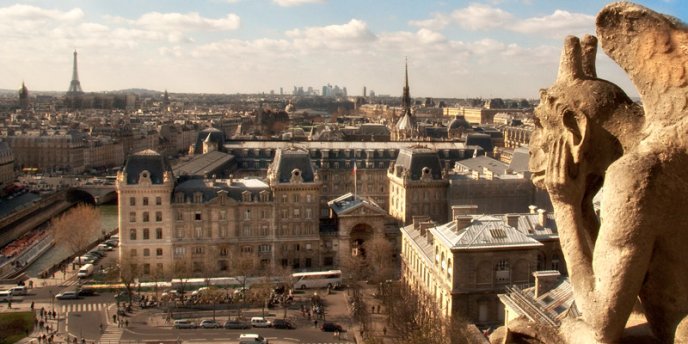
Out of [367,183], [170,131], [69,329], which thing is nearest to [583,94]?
[69,329]

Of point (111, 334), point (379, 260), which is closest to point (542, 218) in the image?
point (379, 260)

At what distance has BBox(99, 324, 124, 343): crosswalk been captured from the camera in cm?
4322

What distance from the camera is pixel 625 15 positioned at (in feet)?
18.9

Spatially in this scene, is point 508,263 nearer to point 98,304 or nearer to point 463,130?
point 98,304

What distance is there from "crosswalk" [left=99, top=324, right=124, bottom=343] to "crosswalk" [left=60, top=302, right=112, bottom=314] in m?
A: 4.25

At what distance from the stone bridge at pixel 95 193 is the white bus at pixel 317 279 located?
57.7 metres

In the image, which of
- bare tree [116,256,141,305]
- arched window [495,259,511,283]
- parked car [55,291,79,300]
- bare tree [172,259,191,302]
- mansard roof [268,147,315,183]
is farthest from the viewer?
mansard roof [268,147,315,183]

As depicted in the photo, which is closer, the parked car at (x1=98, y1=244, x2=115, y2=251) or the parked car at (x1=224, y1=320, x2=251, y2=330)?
the parked car at (x1=224, y1=320, x2=251, y2=330)

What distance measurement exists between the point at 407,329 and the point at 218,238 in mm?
25147

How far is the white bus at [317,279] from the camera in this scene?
5494 cm

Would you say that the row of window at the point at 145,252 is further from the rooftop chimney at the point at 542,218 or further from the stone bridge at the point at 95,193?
the stone bridge at the point at 95,193

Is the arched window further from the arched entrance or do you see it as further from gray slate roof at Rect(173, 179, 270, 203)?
gray slate roof at Rect(173, 179, 270, 203)

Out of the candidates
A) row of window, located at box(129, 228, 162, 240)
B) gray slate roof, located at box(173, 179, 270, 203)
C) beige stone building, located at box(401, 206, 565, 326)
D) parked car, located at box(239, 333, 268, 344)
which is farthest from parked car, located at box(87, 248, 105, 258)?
beige stone building, located at box(401, 206, 565, 326)

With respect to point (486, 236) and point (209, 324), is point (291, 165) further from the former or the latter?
point (486, 236)
